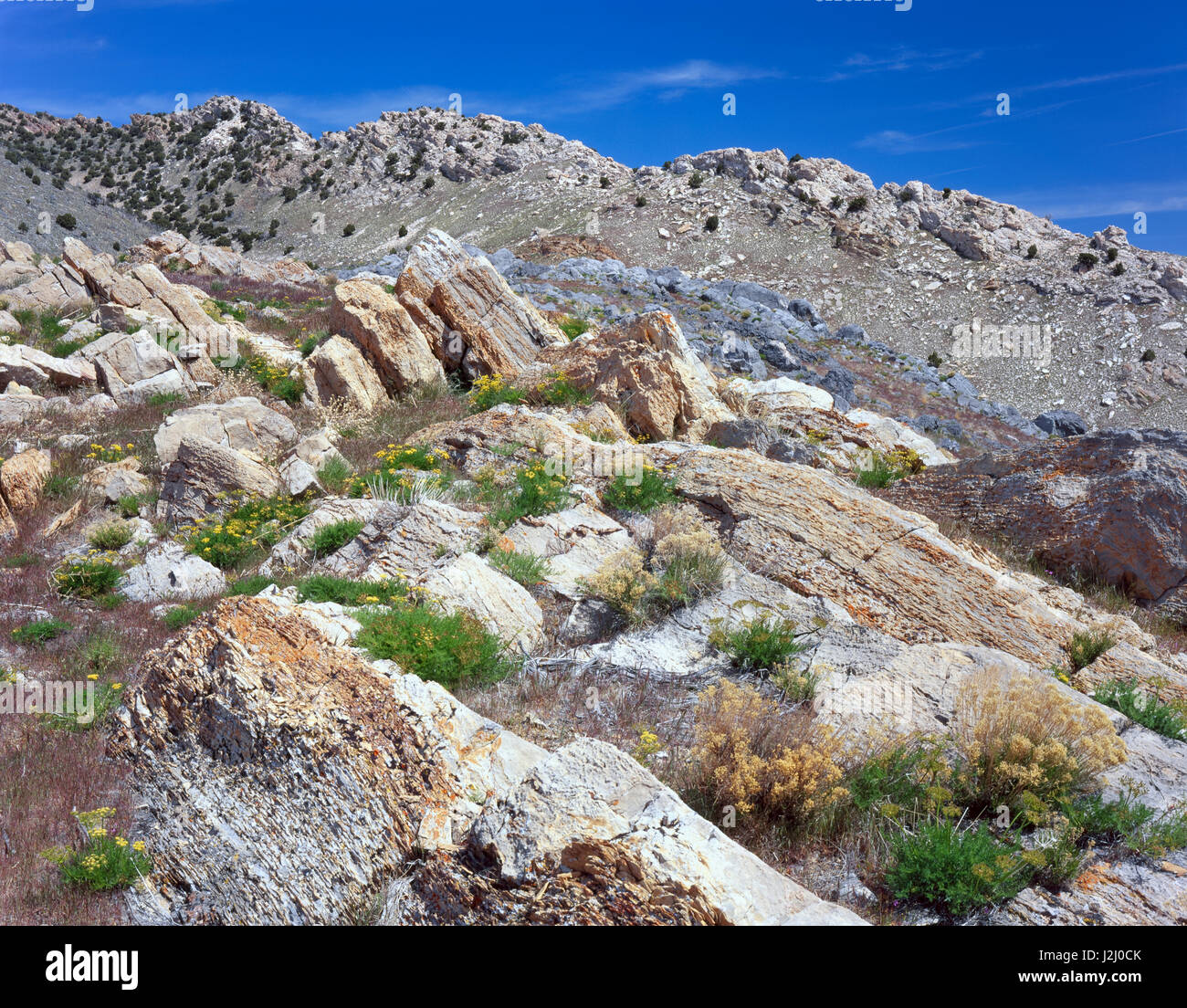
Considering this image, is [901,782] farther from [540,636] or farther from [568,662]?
[540,636]

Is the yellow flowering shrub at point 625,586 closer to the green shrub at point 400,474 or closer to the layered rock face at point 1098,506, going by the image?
the green shrub at point 400,474

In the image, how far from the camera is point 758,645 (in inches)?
215

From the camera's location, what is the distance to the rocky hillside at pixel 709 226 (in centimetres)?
4375

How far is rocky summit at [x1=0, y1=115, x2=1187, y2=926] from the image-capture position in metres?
3.37

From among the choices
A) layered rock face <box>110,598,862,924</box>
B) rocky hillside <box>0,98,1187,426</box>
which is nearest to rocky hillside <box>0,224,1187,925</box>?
layered rock face <box>110,598,862,924</box>

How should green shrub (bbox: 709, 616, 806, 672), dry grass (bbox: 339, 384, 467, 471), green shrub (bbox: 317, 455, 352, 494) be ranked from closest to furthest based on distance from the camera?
green shrub (bbox: 709, 616, 806, 672) < green shrub (bbox: 317, 455, 352, 494) < dry grass (bbox: 339, 384, 467, 471)

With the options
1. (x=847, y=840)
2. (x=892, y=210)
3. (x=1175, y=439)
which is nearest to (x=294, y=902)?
(x=847, y=840)

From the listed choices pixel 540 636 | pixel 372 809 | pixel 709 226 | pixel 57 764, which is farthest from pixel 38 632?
pixel 709 226

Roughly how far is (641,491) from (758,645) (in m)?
3.08

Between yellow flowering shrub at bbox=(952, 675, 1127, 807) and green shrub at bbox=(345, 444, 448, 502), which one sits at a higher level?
green shrub at bbox=(345, 444, 448, 502)

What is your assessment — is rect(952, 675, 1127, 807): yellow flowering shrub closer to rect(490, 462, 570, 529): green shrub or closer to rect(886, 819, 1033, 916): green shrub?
rect(886, 819, 1033, 916): green shrub

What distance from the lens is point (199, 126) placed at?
87812 millimetres

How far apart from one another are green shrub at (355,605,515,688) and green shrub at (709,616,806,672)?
1.71 metres

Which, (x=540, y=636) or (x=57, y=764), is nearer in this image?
(x=57, y=764)
